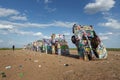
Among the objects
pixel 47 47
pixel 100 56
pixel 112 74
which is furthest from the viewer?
pixel 47 47

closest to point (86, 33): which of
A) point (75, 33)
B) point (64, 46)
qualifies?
point (75, 33)

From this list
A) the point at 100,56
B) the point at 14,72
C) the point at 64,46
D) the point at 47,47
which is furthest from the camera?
the point at 47,47

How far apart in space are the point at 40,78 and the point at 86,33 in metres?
Result: 12.1

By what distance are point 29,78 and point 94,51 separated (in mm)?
12134

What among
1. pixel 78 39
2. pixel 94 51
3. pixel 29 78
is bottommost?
pixel 29 78

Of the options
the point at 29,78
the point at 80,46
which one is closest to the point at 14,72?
the point at 29,78

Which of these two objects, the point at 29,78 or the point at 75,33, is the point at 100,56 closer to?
the point at 75,33

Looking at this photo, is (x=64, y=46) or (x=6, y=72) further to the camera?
(x=64, y=46)

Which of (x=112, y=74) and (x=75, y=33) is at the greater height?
(x=75, y=33)

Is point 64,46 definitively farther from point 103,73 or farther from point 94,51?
point 103,73

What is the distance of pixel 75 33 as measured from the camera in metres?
22.6

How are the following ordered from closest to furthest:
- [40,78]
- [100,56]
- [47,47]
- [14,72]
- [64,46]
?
[40,78]
[14,72]
[100,56]
[64,46]
[47,47]

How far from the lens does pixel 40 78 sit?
466 inches

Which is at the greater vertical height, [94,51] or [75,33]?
[75,33]
